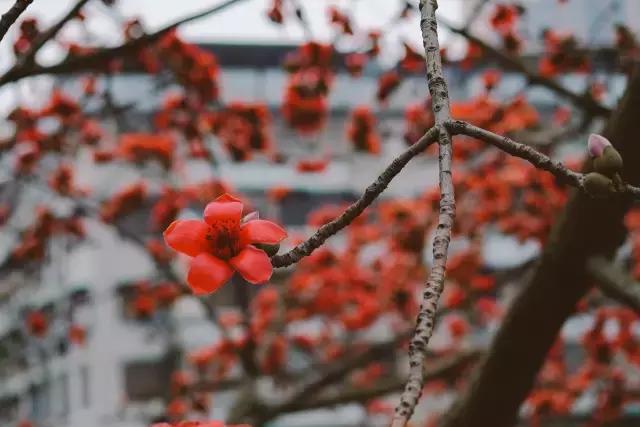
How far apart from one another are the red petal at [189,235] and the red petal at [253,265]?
0.18 feet

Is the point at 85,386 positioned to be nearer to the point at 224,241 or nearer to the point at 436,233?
the point at 224,241

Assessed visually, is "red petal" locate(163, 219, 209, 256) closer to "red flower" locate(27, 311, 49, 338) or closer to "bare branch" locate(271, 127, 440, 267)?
"bare branch" locate(271, 127, 440, 267)

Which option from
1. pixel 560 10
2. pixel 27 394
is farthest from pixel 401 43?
pixel 27 394

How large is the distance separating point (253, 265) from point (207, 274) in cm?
6

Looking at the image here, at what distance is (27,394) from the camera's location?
21953 millimetres

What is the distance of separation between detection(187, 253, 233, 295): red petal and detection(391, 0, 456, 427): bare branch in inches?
12.9

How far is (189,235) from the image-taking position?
4.17 ft

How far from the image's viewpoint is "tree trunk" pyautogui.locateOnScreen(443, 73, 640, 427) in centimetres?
249

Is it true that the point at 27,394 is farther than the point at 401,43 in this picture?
Yes

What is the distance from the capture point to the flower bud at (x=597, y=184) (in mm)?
1170

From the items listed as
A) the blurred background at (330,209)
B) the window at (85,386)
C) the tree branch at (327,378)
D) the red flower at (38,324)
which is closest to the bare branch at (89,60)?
the blurred background at (330,209)

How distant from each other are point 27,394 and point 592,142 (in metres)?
22.1

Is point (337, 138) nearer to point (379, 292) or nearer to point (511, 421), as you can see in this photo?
point (379, 292)

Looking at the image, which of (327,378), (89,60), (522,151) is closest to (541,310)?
(89,60)
